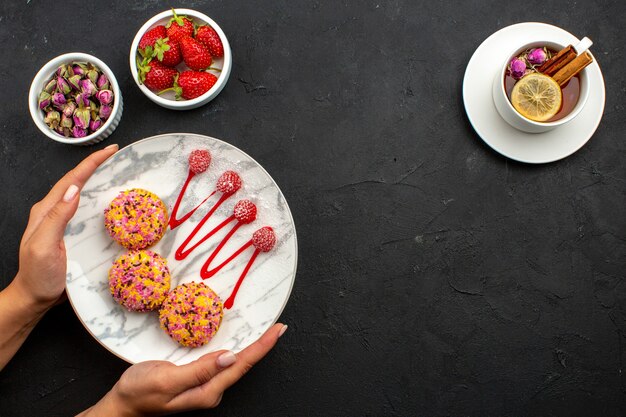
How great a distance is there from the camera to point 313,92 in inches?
62.0

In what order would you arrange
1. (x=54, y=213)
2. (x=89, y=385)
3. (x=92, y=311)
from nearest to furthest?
(x=54, y=213) → (x=92, y=311) → (x=89, y=385)

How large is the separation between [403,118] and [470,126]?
198 millimetres

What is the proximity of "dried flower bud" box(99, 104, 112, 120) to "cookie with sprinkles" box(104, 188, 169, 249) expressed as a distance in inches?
9.9

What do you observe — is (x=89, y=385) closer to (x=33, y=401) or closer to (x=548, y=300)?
(x=33, y=401)

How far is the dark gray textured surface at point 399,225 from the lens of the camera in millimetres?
1545

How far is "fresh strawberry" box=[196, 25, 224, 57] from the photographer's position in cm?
147

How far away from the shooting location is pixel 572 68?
1354mm

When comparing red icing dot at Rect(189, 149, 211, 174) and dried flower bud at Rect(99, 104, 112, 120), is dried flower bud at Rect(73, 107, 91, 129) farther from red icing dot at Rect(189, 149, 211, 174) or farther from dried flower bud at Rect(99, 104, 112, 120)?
red icing dot at Rect(189, 149, 211, 174)

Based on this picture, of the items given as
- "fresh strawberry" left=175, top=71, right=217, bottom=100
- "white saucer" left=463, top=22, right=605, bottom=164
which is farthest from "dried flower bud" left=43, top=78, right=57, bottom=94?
"white saucer" left=463, top=22, right=605, bottom=164

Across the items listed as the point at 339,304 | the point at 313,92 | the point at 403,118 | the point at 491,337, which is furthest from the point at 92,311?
the point at 491,337

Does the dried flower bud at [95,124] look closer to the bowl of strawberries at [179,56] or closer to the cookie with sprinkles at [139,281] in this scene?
the bowl of strawberries at [179,56]

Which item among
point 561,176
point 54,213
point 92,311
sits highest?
point 561,176

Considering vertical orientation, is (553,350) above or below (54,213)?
below

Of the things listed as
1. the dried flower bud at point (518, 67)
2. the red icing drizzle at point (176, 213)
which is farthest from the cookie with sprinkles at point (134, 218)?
the dried flower bud at point (518, 67)
